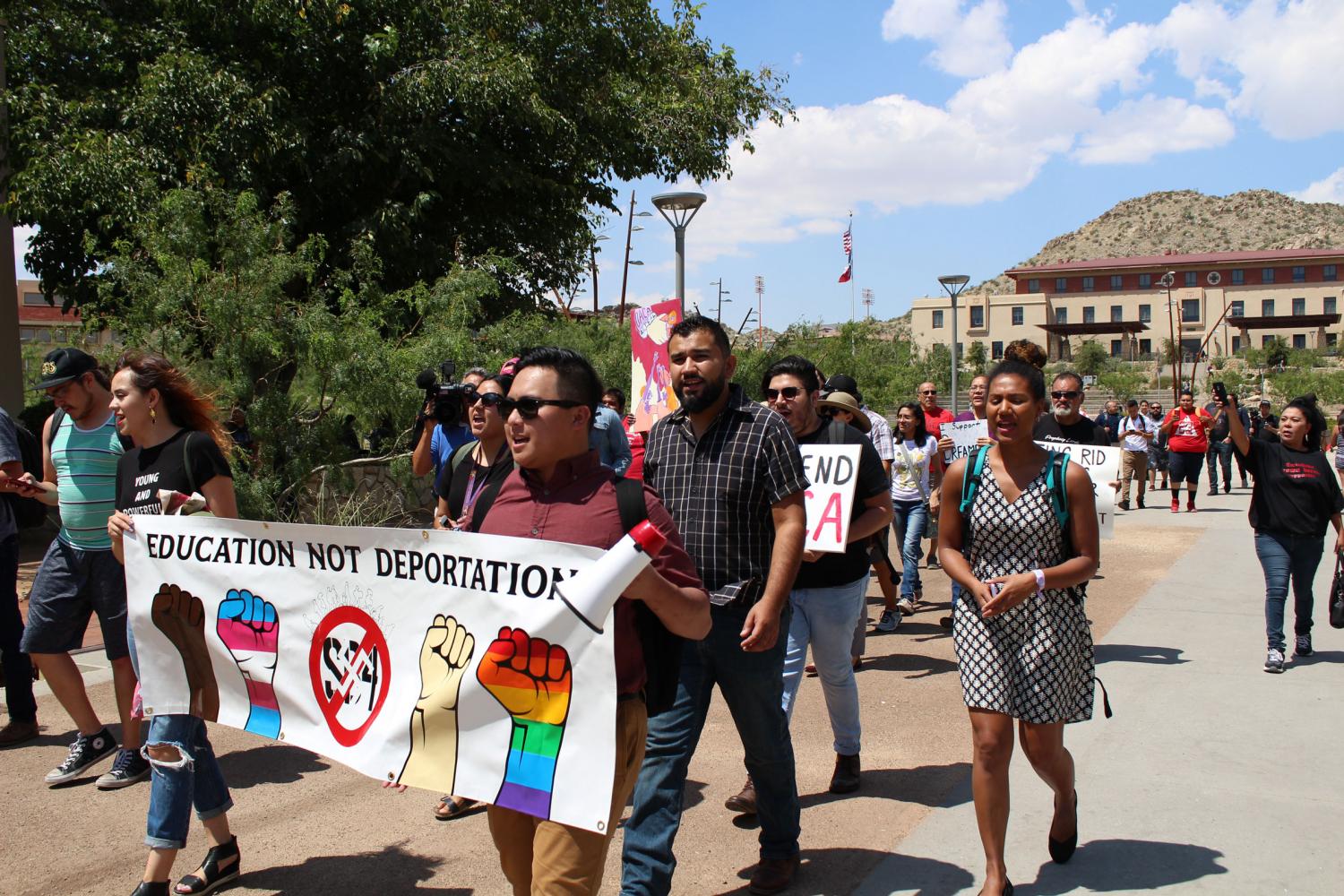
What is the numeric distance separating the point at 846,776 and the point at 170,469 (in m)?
3.11

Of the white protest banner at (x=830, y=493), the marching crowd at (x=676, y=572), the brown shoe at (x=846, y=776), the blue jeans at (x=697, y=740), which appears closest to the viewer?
the marching crowd at (x=676, y=572)

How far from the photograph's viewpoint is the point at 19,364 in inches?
620

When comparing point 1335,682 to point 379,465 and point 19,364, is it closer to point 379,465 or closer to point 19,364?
point 379,465

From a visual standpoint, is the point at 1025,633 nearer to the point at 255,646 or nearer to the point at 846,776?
the point at 846,776

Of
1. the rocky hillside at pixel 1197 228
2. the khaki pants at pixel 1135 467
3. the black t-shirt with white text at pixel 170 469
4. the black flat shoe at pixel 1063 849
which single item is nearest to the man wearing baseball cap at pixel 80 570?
the black t-shirt with white text at pixel 170 469

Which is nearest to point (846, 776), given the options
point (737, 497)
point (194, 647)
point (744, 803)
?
point (744, 803)

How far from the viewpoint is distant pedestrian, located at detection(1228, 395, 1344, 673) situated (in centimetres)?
714

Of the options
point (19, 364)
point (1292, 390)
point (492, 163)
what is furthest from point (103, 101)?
point (1292, 390)

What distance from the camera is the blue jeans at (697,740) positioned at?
310 centimetres

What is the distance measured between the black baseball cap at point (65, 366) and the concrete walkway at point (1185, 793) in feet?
13.8

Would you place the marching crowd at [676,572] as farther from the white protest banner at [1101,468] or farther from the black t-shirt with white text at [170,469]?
the white protest banner at [1101,468]

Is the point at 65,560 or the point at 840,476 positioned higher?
the point at 840,476

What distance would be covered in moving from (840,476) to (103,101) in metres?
14.5

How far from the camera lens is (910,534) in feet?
29.7
